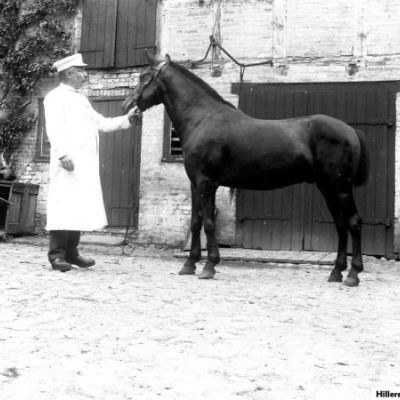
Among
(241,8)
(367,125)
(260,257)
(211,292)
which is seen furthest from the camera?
(241,8)

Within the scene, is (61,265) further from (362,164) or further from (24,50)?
(24,50)

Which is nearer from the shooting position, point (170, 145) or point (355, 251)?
point (355, 251)

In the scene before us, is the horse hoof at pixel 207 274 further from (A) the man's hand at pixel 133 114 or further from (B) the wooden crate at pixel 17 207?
(B) the wooden crate at pixel 17 207

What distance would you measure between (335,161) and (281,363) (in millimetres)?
3160

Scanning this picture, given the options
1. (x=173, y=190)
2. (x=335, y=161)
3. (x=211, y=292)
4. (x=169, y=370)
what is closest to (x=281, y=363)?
(x=169, y=370)

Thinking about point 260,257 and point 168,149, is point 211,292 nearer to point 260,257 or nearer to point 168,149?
point 260,257

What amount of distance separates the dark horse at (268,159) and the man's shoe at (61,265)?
1.18 metres

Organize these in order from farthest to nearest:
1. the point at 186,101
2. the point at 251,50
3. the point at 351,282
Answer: the point at 251,50
the point at 186,101
the point at 351,282

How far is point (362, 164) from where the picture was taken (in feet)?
19.5

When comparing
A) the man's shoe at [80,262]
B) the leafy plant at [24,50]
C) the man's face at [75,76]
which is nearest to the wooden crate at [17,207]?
the leafy plant at [24,50]

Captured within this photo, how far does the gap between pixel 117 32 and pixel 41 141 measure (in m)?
2.56

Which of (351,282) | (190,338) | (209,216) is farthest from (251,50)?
(190,338)

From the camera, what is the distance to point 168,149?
32.8 feet

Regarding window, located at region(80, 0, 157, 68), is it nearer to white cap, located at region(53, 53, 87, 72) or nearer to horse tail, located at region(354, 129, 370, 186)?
white cap, located at region(53, 53, 87, 72)
